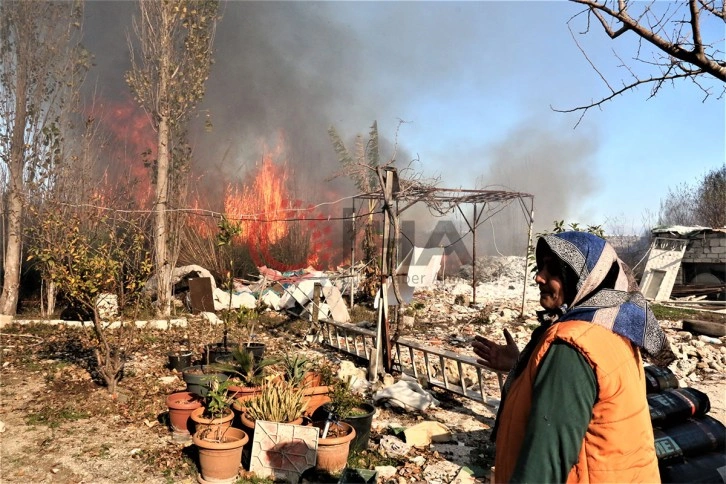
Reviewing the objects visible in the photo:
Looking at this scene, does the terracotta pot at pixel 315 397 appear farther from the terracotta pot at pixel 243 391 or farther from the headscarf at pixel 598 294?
the headscarf at pixel 598 294

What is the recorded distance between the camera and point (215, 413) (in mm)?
5125

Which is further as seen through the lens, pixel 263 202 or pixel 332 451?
pixel 263 202

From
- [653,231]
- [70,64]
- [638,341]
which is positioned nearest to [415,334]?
[638,341]

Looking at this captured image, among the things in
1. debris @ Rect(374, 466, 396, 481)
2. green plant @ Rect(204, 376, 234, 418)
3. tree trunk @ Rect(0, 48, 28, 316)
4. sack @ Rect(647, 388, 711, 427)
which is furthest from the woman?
tree trunk @ Rect(0, 48, 28, 316)

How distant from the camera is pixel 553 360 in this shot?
4.87 ft

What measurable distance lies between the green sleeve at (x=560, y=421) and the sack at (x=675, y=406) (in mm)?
2584

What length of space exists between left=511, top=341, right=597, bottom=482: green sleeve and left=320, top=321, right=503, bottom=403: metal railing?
3858 mm

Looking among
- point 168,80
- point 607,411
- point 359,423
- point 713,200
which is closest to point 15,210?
point 168,80

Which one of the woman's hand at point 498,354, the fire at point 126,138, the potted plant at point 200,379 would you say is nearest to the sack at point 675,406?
the woman's hand at point 498,354

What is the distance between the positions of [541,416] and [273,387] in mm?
4011

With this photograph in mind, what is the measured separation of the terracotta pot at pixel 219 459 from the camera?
441cm

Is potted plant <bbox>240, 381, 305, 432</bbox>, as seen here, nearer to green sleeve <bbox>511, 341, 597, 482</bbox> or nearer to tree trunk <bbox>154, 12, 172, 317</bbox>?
green sleeve <bbox>511, 341, 597, 482</bbox>

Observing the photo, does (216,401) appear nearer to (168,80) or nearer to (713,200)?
(168,80)

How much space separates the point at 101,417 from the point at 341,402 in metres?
2.90
